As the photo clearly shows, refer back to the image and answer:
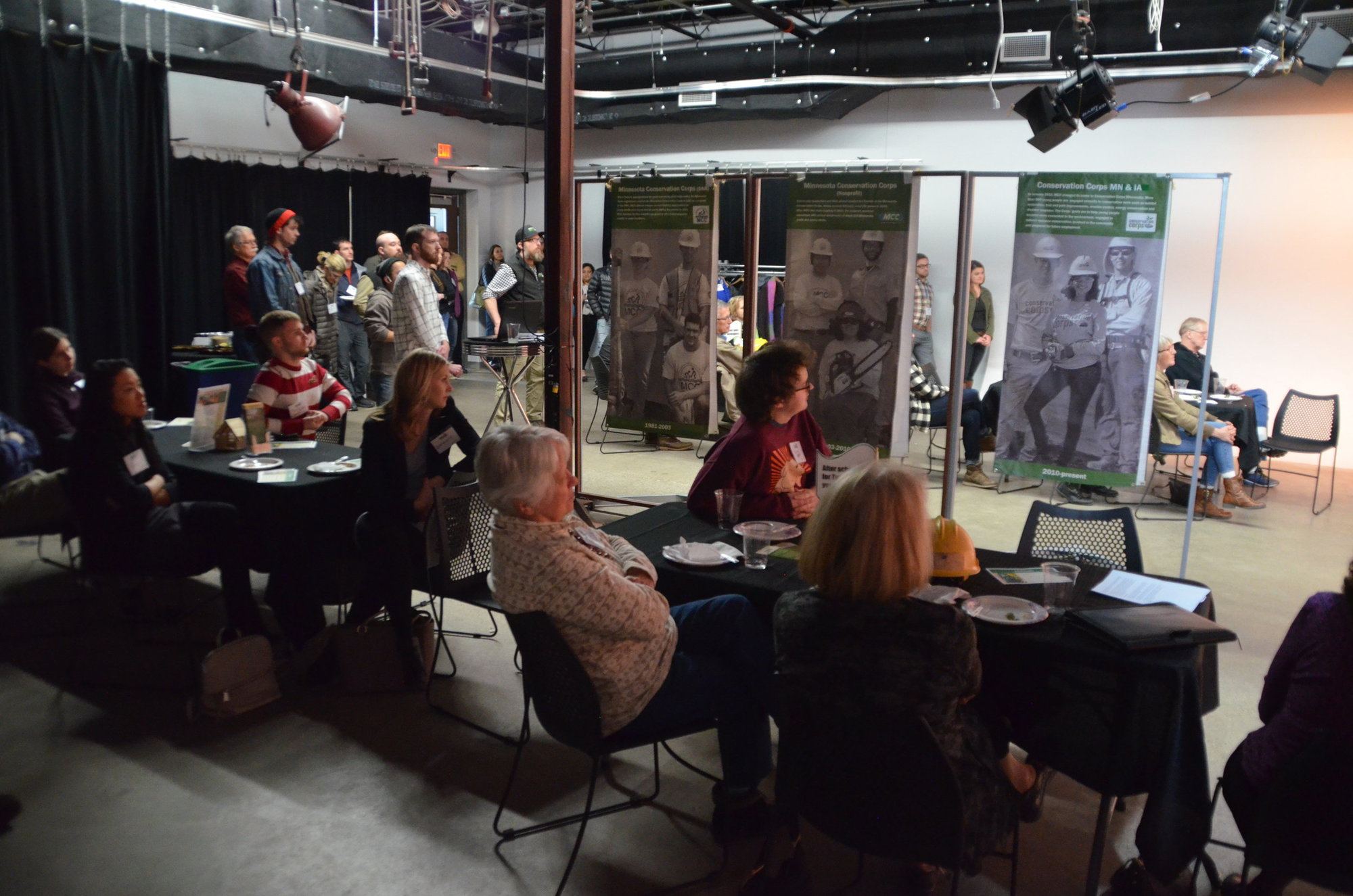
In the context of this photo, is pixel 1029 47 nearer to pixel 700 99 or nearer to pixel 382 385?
pixel 700 99

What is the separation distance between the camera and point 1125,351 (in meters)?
4.19

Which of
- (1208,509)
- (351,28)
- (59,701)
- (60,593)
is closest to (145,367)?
(60,593)

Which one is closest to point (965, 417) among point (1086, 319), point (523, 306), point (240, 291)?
point (1086, 319)

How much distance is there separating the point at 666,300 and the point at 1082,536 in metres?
2.66

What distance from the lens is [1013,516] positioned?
20.7ft

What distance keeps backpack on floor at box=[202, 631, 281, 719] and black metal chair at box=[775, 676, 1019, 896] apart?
6.85ft

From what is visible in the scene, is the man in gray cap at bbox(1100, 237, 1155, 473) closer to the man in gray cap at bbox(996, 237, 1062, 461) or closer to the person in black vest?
the man in gray cap at bbox(996, 237, 1062, 461)

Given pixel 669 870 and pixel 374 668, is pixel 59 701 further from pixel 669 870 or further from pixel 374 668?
pixel 669 870

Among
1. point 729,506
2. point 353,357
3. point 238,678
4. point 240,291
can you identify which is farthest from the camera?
point 353,357

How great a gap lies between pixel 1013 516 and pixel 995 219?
4720 millimetres

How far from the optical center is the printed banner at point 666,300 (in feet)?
16.8

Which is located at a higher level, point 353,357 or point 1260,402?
point 1260,402

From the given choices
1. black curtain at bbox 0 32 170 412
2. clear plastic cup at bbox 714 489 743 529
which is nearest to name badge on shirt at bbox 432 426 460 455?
clear plastic cup at bbox 714 489 743 529

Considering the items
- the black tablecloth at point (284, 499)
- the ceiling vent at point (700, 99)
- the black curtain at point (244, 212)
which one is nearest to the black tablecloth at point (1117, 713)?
the black tablecloth at point (284, 499)
